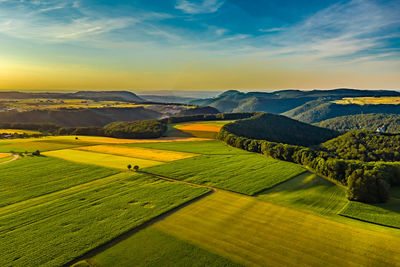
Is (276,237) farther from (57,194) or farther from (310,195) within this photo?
(57,194)

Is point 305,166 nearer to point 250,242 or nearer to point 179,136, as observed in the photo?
point 250,242

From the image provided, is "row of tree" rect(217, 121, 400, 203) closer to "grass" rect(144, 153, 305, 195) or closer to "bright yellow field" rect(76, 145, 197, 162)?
"grass" rect(144, 153, 305, 195)

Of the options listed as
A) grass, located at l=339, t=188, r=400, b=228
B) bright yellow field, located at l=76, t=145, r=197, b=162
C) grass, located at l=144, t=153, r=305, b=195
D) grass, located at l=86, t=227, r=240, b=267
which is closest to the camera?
grass, located at l=86, t=227, r=240, b=267

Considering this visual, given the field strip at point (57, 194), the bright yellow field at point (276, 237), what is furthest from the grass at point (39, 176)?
the bright yellow field at point (276, 237)

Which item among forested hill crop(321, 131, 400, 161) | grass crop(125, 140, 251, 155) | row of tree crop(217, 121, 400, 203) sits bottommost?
forested hill crop(321, 131, 400, 161)

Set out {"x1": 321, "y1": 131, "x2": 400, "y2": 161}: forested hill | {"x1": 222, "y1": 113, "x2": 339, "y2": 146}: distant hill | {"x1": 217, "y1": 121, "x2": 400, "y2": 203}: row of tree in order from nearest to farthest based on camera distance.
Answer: {"x1": 217, "y1": 121, "x2": 400, "y2": 203}: row of tree
{"x1": 321, "y1": 131, "x2": 400, "y2": 161}: forested hill
{"x1": 222, "y1": 113, "x2": 339, "y2": 146}: distant hill

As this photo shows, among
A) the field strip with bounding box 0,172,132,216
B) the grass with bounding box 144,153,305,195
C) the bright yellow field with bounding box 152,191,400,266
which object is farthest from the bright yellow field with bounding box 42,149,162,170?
the bright yellow field with bounding box 152,191,400,266

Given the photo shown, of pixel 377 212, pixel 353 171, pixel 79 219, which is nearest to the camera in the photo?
pixel 79 219

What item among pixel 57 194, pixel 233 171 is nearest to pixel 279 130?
pixel 233 171
